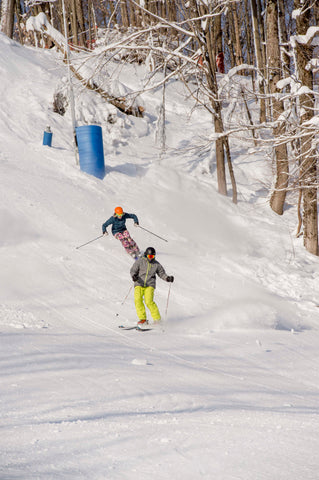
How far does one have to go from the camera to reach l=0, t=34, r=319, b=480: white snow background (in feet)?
9.75

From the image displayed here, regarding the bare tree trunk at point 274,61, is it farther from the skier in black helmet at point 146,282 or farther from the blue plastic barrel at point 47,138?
the blue plastic barrel at point 47,138

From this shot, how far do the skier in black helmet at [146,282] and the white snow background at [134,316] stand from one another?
48cm

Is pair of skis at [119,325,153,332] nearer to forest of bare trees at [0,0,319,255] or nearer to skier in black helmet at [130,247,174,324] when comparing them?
skier in black helmet at [130,247,174,324]

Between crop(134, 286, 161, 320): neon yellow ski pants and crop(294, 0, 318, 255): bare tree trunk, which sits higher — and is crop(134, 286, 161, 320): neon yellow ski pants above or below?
below

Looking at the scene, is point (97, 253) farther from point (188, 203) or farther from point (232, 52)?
point (232, 52)

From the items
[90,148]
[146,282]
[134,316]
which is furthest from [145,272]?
[90,148]

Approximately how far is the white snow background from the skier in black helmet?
48 cm

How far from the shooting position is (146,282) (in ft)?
26.2

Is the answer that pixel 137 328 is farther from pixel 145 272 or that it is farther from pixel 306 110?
pixel 306 110

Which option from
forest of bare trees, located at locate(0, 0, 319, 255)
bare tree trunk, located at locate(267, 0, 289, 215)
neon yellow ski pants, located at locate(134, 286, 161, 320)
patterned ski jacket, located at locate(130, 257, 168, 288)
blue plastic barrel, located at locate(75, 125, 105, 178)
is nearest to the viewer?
neon yellow ski pants, located at locate(134, 286, 161, 320)

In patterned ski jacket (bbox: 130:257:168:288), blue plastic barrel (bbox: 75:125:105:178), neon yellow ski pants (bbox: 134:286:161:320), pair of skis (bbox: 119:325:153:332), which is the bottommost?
pair of skis (bbox: 119:325:153:332)

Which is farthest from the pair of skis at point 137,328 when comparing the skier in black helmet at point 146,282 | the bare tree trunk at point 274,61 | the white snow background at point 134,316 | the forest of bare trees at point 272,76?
the bare tree trunk at point 274,61

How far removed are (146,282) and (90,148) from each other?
28.9 feet

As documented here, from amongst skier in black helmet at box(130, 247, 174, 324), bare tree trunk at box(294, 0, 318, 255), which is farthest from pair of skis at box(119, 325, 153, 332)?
bare tree trunk at box(294, 0, 318, 255)
